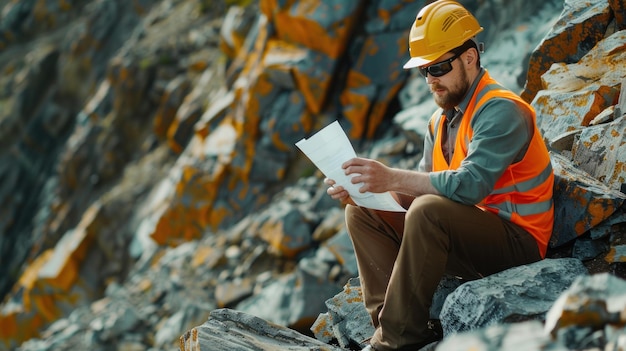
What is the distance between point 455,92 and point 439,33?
397 mm

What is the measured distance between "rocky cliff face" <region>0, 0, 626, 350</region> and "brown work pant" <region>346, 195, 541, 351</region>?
250 mm

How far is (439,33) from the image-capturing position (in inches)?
169

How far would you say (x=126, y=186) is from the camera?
21281 mm

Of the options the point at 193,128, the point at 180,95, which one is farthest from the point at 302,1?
the point at 180,95

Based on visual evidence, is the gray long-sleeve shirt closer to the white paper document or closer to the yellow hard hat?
the white paper document

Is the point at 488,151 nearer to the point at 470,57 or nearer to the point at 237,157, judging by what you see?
the point at 470,57

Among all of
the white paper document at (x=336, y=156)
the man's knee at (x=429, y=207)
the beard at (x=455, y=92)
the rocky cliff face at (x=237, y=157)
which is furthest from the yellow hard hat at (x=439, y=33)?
the rocky cliff face at (x=237, y=157)

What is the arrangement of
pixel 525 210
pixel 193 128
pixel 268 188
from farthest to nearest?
pixel 193 128
pixel 268 188
pixel 525 210

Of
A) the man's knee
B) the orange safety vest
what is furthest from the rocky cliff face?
the man's knee

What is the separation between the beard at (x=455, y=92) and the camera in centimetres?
438

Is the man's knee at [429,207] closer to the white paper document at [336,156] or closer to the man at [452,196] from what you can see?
the man at [452,196]

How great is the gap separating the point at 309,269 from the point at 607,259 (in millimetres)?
7014

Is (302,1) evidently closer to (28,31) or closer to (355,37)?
(355,37)

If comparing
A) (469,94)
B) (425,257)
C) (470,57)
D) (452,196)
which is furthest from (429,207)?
(470,57)
